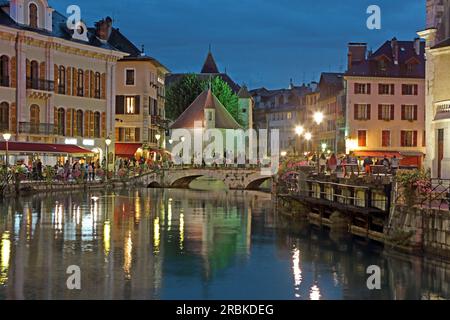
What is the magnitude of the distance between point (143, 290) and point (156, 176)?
52868mm

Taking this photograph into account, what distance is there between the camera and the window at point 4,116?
5941 cm

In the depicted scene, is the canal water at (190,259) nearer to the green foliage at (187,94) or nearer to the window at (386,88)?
the window at (386,88)

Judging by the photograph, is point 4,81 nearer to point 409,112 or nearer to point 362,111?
point 362,111

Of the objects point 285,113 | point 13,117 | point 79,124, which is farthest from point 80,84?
point 285,113

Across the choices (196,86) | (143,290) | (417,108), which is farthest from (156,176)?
(143,290)

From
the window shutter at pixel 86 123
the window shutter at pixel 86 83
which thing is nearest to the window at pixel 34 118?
the window shutter at pixel 86 123

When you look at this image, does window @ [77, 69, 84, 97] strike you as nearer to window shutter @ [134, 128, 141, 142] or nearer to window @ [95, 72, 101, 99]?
window @ [95, 72, 101, 99]

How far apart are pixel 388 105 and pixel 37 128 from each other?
32.3 metres

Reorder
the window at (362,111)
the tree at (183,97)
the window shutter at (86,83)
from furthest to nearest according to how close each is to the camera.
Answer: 1. the tree at (183,97)
2. the window at (362,111)
3. the window shutter at (86,83)

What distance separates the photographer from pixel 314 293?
21984 millimetres

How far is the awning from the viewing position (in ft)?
182

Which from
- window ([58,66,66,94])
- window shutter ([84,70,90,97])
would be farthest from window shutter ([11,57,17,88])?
window shutter ([84,70,90,97])
